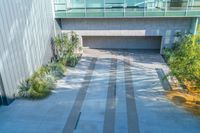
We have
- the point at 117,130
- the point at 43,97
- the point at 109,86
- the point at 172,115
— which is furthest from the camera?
the point at 109,86

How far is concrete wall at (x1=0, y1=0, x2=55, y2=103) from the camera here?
7785 mm

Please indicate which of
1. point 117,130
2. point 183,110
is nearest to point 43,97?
point 117,130

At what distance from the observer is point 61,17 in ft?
43.3

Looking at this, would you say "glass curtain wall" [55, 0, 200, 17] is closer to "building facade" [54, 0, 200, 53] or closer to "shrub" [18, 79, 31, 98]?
"building facade" [54, 0, 200, 53]

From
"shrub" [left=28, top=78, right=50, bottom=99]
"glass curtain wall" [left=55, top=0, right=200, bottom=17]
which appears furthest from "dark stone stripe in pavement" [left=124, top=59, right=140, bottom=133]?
"glass curtain wall" [left=55, top=0, right=200, bottom=17]

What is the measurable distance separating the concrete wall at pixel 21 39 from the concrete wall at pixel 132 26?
2636 mm

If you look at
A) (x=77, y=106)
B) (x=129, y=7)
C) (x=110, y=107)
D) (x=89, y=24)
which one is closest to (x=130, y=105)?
(x=110, y=107)

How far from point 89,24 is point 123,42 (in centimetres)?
343

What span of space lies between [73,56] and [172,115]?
297 inches

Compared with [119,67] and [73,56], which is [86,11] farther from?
[119,67]

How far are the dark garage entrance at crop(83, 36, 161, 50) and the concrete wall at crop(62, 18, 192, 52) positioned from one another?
167 cm

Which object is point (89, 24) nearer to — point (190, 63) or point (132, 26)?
point (132, 26)

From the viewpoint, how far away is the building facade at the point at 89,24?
8.76m

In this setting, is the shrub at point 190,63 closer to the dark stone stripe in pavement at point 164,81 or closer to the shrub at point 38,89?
the dark stone stripe in pavement at point 164,81
